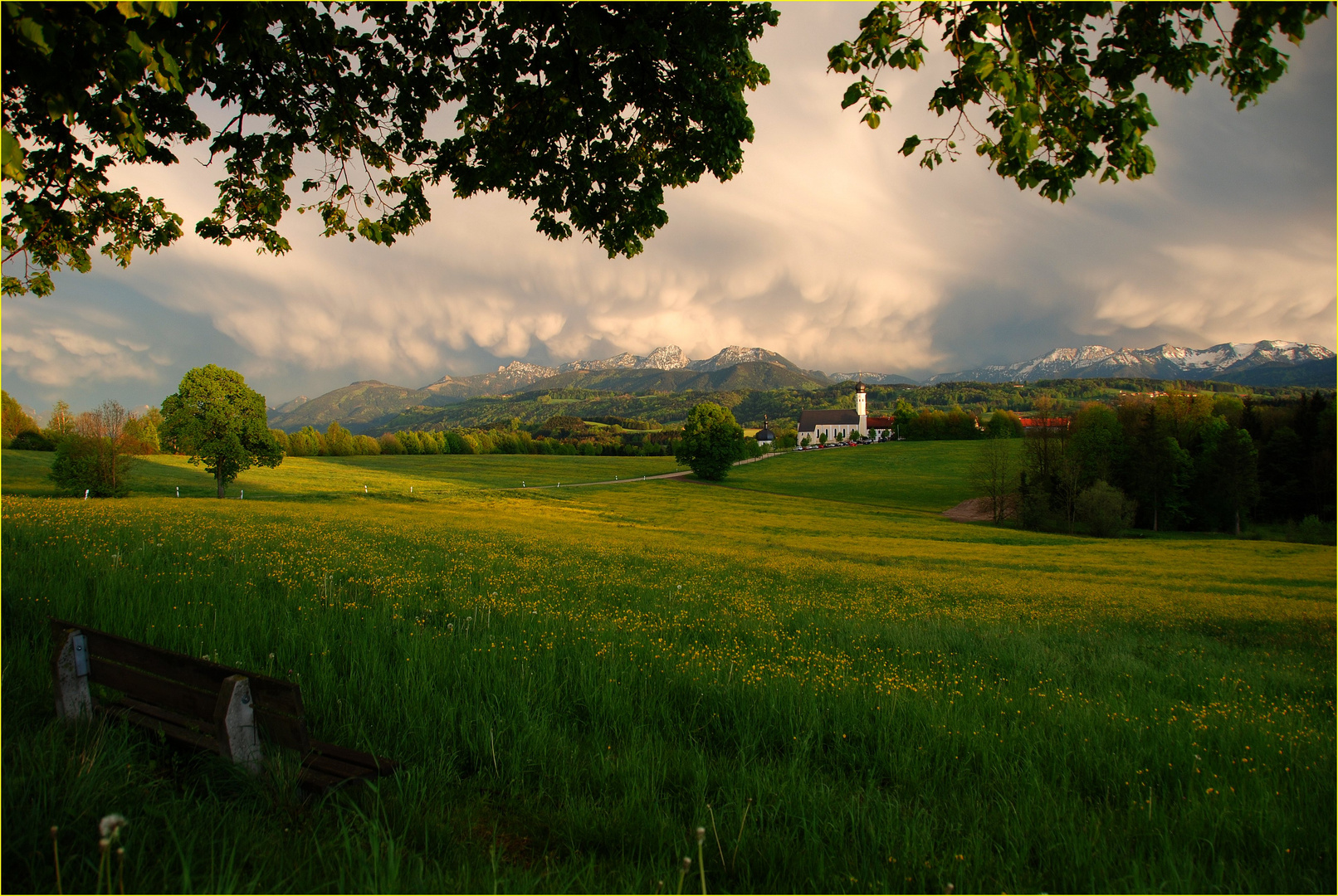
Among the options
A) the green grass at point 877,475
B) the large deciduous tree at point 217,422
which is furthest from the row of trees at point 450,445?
the large deciduous tree at point 217,422

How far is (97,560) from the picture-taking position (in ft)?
26.6

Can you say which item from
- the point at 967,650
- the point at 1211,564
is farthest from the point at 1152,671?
the point at 1211,564

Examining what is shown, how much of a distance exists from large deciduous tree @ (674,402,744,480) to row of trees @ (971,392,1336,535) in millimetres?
33369

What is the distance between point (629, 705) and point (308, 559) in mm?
8481

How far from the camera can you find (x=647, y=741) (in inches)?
167

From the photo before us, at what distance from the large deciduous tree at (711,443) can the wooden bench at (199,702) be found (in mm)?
83055

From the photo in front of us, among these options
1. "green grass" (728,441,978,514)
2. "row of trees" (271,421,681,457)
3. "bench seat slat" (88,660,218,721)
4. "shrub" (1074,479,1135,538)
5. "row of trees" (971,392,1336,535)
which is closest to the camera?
"bench seat slat" (88,660,218,721)

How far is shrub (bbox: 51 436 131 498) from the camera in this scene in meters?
37.6

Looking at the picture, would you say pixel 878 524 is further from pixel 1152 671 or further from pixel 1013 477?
pixel 1152 671

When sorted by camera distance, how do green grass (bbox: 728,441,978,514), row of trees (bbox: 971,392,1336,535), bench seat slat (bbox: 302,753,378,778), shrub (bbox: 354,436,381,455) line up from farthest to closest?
shrub (bbox: 354,436,381,455)
green grass (bbox: 728,441,978,514)
row of trees (bbox: 971,392,1336,535)
bench seat slat (bbox: 302,753,378,778)

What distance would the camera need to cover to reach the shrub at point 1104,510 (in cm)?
5716

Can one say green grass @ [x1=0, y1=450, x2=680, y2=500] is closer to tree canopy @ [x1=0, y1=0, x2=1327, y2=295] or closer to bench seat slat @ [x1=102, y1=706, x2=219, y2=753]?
tree canopy @ [x1=0, y1=0, x2=1327, y2=295]

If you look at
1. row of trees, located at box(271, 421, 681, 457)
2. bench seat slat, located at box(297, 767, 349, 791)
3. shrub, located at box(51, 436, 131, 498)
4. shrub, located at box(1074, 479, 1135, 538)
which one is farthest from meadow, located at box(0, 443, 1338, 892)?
row of trees, located at box(271, 421, 681, 457)

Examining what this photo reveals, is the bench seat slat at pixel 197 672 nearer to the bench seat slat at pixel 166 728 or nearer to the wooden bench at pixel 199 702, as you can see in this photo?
the wooden bench at pixel 199 702
